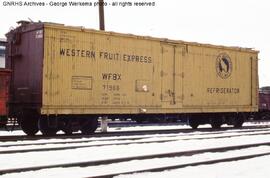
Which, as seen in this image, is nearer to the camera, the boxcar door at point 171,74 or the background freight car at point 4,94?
the background freight car at point 4,94

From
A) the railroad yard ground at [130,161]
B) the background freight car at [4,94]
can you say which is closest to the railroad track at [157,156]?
the railroad yard ground at [130,161]

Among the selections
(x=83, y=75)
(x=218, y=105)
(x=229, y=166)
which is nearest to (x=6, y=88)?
(x=83, y=75)

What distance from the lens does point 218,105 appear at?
20.2 m

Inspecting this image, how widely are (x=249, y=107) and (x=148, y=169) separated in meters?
15.2

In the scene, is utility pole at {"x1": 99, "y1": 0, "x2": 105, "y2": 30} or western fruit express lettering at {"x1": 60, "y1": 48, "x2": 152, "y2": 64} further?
utility pole at {"x1": 99, "y1": 0, "x2": 105, "y2": 30}

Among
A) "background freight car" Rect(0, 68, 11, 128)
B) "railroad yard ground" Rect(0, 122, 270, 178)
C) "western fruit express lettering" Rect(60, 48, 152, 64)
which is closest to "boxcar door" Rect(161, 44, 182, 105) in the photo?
"western fruit express lettering" Rect(60, 48, 152, 64)

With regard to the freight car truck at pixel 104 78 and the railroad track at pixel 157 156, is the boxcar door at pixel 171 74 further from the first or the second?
the railroad track at pixel 157 156

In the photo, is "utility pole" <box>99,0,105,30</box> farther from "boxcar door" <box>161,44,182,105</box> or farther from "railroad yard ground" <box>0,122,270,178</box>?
"railroad yard ground" <box>0,122,270,178</box>

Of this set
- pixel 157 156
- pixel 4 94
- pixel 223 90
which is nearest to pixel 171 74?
pixel 223 90

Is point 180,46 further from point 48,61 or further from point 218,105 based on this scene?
point 48,61

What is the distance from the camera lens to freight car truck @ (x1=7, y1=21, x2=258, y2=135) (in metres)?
15.0

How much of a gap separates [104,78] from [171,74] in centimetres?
336

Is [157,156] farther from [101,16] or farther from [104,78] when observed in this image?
[101,16]

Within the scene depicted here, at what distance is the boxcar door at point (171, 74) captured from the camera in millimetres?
18062
